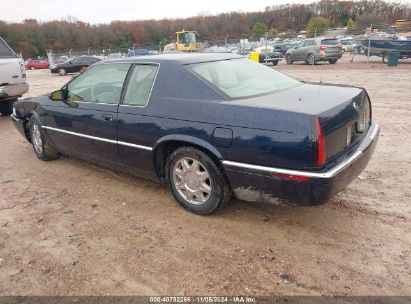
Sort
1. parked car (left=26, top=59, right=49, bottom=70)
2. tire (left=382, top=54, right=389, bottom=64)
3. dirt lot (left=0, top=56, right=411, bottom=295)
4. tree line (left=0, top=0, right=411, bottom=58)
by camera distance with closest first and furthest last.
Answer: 1. dirt lot (left=0, top=56, right=411, bottom=295)
2. tire (left=382, top=54, right=389, bottom=64)
3. parked car (left=26, top=59, right=49, bottom=70)
4. tree line (left=0, top=0, right=411, bottom=58)

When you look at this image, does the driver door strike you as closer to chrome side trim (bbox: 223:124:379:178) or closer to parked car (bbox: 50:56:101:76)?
chrome side trim (bbox: 223:124:379:178)

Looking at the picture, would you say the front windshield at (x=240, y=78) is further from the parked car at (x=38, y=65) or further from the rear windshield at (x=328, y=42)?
→ the parked car at (x=38, y=65)

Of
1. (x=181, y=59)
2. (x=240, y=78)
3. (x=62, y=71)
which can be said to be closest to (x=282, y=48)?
(x=62, y=71)

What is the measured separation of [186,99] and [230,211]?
1.20 metres

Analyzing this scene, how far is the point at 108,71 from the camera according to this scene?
422 centimetres

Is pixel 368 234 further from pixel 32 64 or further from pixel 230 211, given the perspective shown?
pixel 32 64

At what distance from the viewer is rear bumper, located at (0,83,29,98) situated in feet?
26.5

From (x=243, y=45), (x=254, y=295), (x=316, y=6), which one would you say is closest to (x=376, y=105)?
(x=254, y=295)

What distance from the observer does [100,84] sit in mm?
4250

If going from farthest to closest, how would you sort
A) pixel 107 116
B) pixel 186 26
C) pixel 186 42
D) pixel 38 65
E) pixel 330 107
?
pixel 186 26
pixel 38 65
pixel 186 42
pixel 107 116
pixel 330 107

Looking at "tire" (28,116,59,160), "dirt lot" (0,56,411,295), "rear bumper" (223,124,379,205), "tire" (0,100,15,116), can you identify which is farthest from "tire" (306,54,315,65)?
"rear bumper" (223,124,379,205)

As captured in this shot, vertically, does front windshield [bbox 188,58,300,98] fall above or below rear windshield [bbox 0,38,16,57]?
below

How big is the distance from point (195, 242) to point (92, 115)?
1.96 m

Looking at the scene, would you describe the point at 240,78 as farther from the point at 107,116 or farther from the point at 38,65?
the point at 38,65
